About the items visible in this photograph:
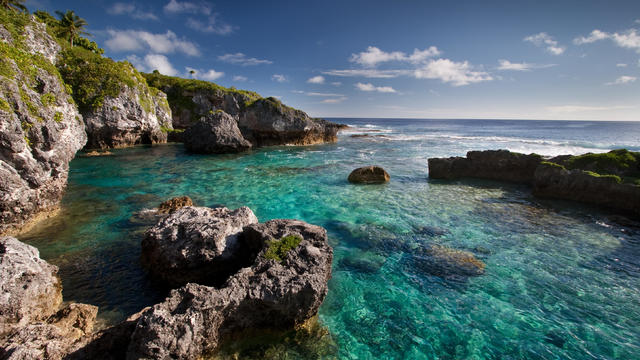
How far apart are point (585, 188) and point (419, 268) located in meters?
13.9

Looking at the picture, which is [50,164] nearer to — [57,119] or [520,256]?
[57,119]

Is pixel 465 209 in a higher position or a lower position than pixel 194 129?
lower

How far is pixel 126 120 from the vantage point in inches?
1416

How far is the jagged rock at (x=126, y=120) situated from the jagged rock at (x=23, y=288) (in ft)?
108

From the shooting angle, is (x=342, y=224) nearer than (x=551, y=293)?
No

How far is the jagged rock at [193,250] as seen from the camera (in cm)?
778

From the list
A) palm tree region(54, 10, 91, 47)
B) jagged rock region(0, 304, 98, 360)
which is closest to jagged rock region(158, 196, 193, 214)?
jagged rock region(0, 304, 98, 360)

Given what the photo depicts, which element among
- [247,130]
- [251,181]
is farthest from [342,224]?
[247,130]

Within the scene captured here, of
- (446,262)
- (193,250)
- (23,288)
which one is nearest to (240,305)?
(193,250)

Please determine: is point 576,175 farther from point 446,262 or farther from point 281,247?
point 281,247

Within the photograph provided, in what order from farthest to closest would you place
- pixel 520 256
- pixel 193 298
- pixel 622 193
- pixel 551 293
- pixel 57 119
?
pixel 622 193
pixel 57 119
pixel 520 256
pixel 551 293
pixel 193 298

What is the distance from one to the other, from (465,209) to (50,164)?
19.2 meters

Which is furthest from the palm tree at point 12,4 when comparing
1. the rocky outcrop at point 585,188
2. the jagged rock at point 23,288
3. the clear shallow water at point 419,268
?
the rocky outcrop at point 585,188

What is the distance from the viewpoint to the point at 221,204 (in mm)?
15414
